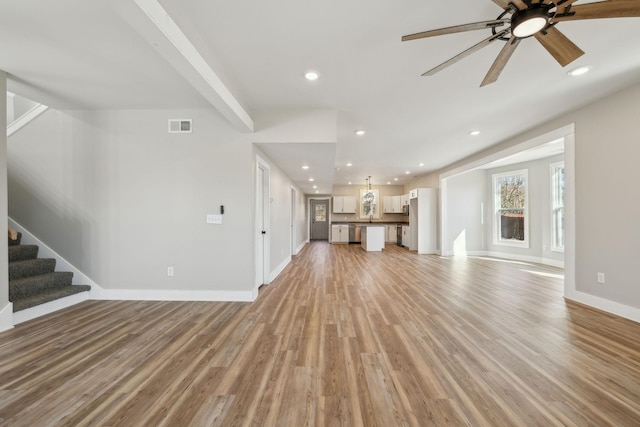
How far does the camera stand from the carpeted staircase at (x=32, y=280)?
295 centimetres

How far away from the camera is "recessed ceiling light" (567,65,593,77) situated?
2.56 m

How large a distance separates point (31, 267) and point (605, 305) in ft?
23.9

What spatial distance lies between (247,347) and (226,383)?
502 millimetres

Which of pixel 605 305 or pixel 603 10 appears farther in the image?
pixel 605 305

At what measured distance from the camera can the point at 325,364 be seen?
2.04 m

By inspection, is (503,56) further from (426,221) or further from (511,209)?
(426,221)

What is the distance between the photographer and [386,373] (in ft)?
6.29

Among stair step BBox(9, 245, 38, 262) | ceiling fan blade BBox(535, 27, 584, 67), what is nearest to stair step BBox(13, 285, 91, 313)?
stair step BBox(9, 245, 38, 262)

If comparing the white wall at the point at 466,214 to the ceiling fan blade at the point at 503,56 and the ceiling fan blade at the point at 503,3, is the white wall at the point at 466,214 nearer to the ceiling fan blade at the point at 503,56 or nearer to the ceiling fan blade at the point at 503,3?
the ceiling fan blade at the point at 503,56

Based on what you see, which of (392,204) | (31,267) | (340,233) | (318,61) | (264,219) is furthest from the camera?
(340,233)

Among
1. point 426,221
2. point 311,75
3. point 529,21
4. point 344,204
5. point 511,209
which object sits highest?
point 311,75

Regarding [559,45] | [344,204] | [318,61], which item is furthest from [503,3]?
[344,204]

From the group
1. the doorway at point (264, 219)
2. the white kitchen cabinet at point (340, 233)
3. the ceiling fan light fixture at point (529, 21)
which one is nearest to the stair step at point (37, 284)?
the doorway at point (264, 219)

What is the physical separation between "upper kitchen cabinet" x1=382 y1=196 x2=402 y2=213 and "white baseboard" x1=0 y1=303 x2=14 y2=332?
10684 mm
